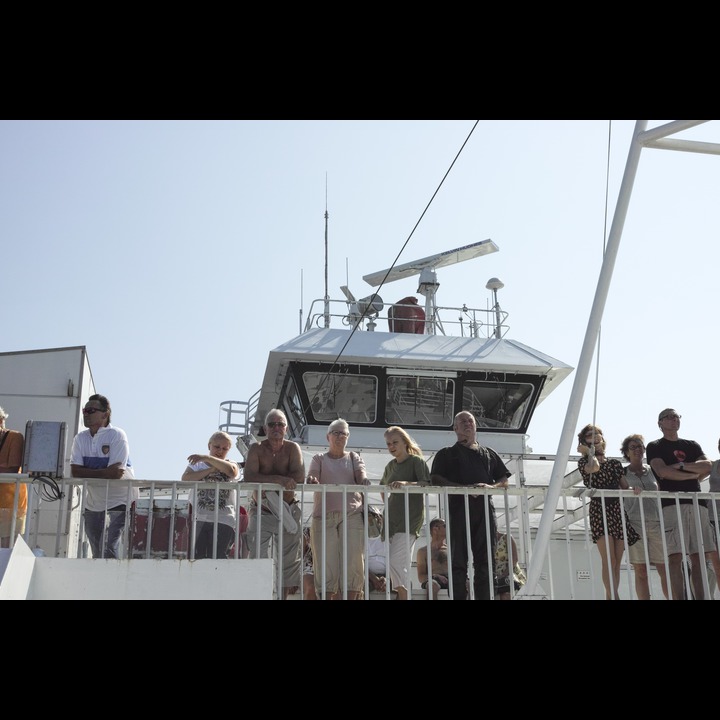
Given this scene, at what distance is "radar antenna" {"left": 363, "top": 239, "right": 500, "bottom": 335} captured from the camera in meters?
16.9

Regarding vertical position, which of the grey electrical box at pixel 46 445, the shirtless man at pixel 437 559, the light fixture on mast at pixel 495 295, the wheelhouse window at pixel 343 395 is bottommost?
the shirtless man at pixel 437 559

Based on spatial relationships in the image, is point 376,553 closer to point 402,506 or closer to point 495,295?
point 402,506

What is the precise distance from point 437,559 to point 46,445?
3.23 m

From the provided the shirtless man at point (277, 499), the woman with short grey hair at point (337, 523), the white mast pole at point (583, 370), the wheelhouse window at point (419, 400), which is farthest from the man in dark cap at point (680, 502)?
the wheelhouse window at point (419, 400)

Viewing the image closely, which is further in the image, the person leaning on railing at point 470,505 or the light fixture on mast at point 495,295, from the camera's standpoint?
the light fixture on mast at point 495,295

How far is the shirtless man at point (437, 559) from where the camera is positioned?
7.67m

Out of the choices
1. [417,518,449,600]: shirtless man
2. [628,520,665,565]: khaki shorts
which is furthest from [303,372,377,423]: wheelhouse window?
[628,520,665,565]: khaki shorts

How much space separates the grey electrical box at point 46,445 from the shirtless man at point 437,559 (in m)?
2.87

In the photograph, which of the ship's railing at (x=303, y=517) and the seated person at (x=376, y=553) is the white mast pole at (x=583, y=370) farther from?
the seated person at (x=376, y=553)

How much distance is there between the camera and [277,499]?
695cm
